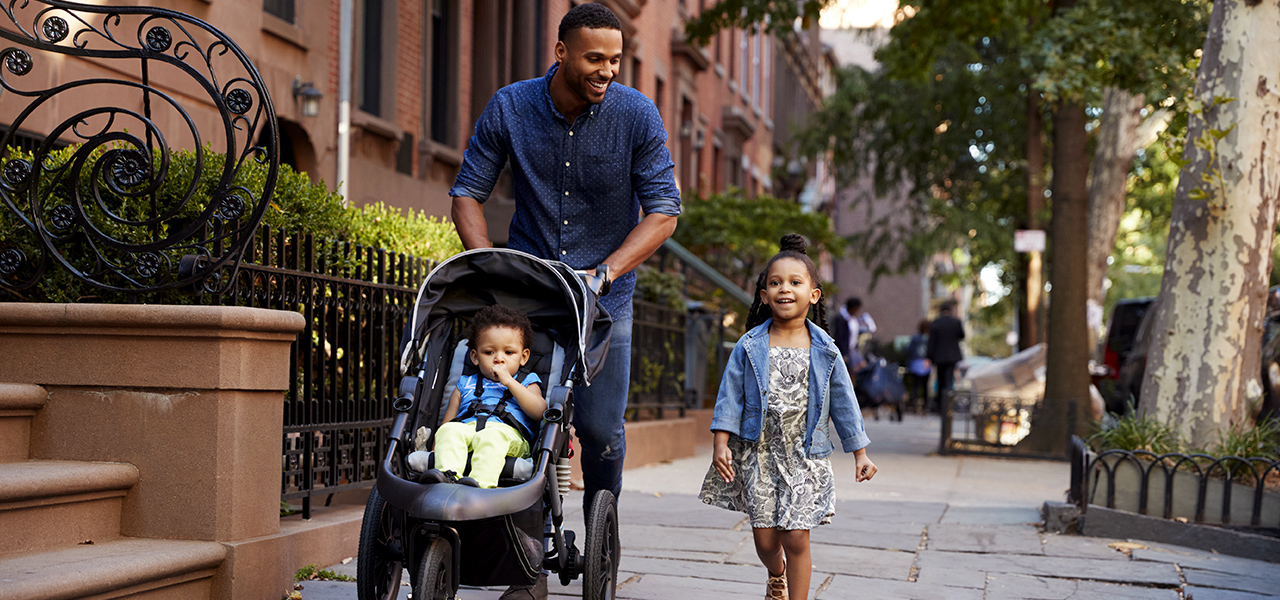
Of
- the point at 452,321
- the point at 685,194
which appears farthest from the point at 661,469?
the point at 685,194

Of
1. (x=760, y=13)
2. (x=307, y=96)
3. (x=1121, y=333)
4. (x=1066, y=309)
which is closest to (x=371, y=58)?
(x=307, y=96)

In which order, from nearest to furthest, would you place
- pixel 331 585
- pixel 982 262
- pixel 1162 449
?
1. pixel 331 585
2. pixel 1162 449
3. pixel 982 262

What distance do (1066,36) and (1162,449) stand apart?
6021mm

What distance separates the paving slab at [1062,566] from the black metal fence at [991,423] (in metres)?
7.11

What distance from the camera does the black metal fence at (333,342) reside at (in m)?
4.94

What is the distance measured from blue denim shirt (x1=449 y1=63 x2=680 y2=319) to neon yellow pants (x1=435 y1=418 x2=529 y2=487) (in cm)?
85

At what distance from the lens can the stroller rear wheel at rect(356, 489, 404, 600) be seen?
3676 millimetres

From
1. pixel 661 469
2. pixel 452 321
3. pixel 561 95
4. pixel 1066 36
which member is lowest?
pixel 661 469

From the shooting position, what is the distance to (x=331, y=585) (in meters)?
4.76

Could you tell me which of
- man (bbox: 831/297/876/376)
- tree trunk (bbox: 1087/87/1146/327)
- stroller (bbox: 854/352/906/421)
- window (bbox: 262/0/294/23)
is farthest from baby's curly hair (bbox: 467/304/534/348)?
tree trunk (bbox: 1087/87/1146/327)

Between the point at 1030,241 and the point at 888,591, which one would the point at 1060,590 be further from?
the point at 1030,241

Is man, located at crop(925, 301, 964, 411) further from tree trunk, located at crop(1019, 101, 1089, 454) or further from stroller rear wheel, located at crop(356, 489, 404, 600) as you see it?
stroller rear wheel, located at crop(356, 489, 404, 600)

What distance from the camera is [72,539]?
13.2 feet

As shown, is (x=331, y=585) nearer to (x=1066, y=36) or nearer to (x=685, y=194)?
(x=1066, y=36)
